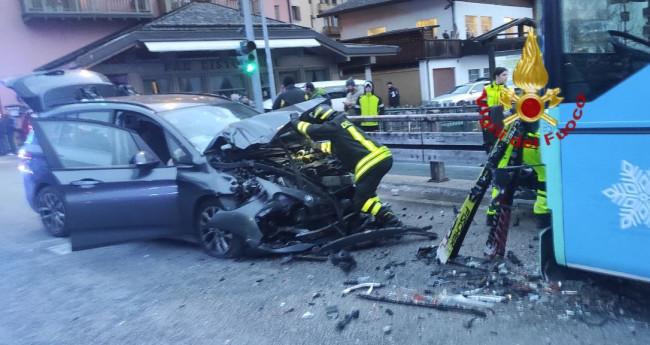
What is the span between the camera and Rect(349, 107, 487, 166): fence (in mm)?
7755

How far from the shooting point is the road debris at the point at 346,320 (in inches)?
160

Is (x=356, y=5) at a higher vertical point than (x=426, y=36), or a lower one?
higher

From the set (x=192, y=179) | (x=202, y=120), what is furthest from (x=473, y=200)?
(x=202, y=120)

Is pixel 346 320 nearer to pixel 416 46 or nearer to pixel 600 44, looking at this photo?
pixel 600 44

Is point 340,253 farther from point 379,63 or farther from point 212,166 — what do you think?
point 379,63

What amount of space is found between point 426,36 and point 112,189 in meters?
28.2

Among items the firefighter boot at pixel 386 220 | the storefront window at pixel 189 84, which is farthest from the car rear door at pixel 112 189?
the storefront window at pixel 189 84

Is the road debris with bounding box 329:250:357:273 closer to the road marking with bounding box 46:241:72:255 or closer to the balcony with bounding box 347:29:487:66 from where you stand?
the road marking with bounding box 46:241:72:255

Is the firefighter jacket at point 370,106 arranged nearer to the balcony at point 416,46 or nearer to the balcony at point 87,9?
the balcony at point 87,9

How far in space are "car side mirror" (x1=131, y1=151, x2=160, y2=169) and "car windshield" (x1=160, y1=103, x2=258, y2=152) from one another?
0.44m

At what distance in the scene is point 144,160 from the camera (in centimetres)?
609

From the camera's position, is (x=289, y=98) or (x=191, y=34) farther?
(x=191, y=34)

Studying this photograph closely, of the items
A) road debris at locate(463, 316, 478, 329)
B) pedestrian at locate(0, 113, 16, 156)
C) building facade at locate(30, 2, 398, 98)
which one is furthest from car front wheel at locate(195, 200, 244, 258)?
pedestrian at locate(0, 113, 16, 156)

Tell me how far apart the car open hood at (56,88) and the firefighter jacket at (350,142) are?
4.63m
